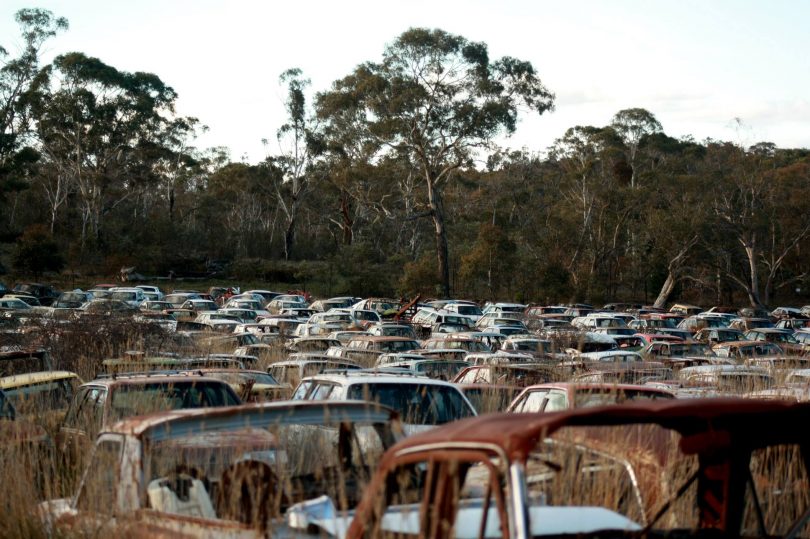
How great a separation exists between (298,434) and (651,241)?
59.4 m

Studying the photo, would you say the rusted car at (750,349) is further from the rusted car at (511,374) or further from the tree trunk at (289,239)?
the tree trunk at (289,239)

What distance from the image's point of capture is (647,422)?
13.8ft

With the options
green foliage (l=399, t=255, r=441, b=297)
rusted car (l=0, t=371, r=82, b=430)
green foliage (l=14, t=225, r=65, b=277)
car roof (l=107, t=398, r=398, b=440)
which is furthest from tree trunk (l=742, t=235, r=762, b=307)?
car roof (l=107, t=398, r=398, b=440)

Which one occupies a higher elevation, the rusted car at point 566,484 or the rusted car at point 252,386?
the rusted car at point 566,484

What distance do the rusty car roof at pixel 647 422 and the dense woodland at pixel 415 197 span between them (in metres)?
A: 49.6

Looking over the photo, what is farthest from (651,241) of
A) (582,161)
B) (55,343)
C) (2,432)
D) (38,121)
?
(2,432)

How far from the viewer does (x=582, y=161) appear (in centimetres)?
7875

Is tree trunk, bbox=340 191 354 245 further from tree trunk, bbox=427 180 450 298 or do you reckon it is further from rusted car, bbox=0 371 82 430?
rusted car, bbox=0 371 82 430

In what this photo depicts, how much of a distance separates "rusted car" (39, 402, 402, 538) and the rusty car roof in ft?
3.68

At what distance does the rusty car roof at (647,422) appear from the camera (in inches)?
144

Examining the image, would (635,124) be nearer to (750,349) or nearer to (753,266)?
(753,266)

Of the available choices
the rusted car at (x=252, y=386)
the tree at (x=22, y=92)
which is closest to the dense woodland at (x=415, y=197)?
the tree at (x=22, y=92)

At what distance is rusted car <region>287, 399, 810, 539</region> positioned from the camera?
3742 mm

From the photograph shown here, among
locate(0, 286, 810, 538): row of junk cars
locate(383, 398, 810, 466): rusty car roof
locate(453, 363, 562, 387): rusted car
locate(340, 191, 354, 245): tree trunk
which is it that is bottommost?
locate(453, 363, 562, 387): rusted car
